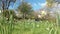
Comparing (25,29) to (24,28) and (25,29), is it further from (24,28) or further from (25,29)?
(24,28)

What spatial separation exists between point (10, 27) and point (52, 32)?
210mm

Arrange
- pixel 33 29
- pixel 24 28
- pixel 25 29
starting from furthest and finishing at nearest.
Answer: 1. pixel 25 29
2. pixel 24 28
3. pixel 33 29

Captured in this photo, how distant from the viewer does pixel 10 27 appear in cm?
77

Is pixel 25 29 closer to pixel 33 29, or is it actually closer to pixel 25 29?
pixel 25 29

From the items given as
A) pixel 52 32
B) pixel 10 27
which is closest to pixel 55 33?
pixel 52 32

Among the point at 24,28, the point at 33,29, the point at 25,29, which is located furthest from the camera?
the point at 25,29

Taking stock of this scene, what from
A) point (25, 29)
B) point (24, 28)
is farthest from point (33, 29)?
point (25, 29)

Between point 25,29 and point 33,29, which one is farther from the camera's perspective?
point 25,29

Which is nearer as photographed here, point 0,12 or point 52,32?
point 52,32

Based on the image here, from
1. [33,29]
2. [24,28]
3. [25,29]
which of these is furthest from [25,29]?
[33,29]

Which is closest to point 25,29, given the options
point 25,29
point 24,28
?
point 25,29

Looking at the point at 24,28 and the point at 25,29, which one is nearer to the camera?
the point at 24,28

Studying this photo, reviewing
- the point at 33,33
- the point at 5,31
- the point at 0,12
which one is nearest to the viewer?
the point at 5,31

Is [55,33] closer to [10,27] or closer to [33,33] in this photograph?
[10,27]
